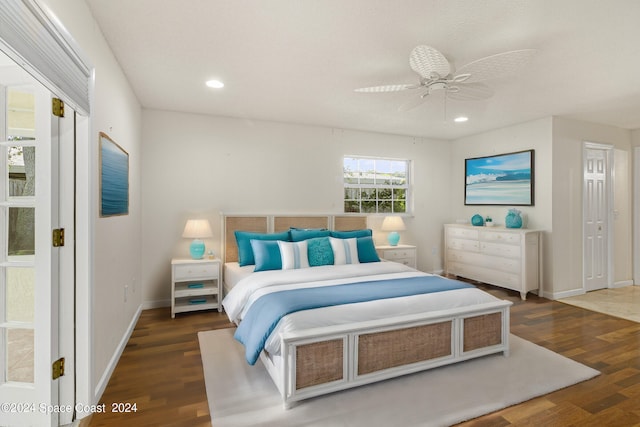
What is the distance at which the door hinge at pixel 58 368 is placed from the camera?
184cm

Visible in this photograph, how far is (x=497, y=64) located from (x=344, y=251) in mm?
2416

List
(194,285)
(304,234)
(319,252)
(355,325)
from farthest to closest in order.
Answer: (304,234)
(194,285)
(319,252)
(355,325)

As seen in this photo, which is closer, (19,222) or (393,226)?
(19,222)

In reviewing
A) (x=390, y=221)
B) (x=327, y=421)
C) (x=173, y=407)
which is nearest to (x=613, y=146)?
(x=390, y=221)

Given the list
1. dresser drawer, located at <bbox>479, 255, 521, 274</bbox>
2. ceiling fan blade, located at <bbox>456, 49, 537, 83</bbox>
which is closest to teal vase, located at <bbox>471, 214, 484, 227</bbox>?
dresser drawer, located at <bbox>479, 255, 521, 274</bbox>

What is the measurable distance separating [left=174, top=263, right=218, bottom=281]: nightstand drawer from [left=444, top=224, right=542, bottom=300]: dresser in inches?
155

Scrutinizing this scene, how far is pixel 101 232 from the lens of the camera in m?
2.24

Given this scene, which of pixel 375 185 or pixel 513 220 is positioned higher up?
pixel 375 185

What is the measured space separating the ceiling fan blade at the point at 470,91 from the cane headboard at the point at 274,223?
2.57m

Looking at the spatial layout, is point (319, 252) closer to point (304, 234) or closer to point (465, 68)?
point (304, 234)

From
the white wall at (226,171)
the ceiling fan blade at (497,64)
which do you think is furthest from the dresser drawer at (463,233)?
the ceiling fan blade at (497,64)

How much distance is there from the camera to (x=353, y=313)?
7.76 ft

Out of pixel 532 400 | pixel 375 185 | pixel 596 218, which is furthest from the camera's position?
pixel 375 185

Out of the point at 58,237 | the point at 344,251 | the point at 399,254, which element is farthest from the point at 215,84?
the point at 399,254
